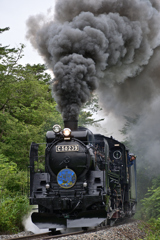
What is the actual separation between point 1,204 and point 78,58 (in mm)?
4816

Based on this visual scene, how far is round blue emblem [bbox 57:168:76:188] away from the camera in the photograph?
8.56 metres

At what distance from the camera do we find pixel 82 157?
861cm

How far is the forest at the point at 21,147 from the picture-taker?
10778 millimetres

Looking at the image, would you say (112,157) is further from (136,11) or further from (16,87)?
(16,87)

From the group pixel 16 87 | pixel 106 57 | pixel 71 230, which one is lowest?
pixel 71 230

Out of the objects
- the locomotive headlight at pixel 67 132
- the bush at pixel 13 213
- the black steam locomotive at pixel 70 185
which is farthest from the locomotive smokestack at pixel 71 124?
the bush at pixel 13 213

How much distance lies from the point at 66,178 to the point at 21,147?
8.34 meters

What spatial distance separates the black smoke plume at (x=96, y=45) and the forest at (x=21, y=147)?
3385mm

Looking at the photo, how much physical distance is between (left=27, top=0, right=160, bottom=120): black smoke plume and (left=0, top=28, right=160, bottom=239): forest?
338 cm

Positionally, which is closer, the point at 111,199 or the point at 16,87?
the point at 111,199

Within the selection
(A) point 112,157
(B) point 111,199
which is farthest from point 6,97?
(B) point 111,199

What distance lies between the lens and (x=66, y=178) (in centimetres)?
859

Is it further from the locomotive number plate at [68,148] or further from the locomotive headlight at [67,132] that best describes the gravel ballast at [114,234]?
the locomotive headlight at [67,132]

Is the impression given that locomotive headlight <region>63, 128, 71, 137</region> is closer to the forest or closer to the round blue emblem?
the round blue emblem
